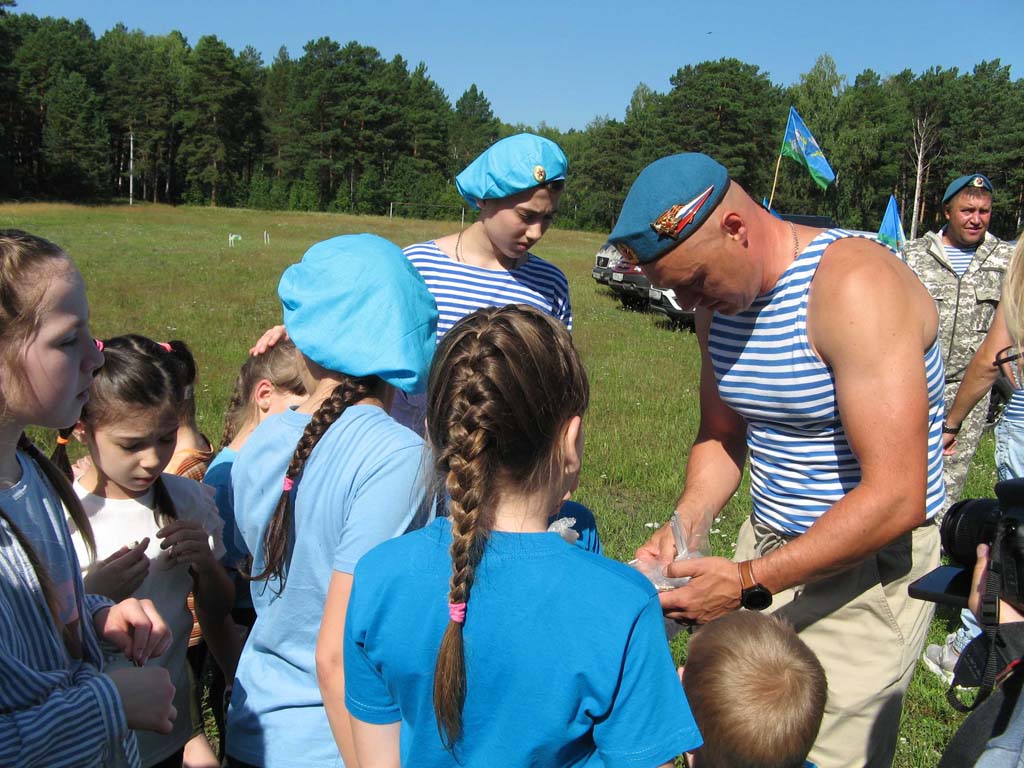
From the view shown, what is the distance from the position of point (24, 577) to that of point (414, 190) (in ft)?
244

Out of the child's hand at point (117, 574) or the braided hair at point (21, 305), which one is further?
the child's hand at point (117, 574)

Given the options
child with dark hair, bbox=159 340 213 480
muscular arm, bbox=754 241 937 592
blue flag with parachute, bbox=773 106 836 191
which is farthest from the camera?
blue flag with parachute, bbox=773 106 836 191

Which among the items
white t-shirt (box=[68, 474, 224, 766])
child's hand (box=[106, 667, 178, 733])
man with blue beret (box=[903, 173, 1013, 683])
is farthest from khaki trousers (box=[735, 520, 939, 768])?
man with blue beret (box=[903, 173, 1013, 683])

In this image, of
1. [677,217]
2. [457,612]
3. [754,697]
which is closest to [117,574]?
[457,612]

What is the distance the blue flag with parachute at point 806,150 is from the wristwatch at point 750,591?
11586 millimetres

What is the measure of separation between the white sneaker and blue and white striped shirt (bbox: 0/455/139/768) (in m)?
3.85

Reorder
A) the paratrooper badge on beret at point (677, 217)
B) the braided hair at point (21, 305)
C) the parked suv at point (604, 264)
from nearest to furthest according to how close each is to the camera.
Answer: the braided hair at point (21, 305) < the paratrooper badge on beret at point (677, 217) < the parked suv at point (604, 264)

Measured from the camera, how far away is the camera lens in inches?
65.2

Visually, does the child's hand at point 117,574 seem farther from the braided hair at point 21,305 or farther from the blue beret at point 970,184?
the blue beret at point 970,184

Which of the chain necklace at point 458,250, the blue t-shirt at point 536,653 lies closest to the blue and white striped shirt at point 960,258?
the chain necklace at point 458,250

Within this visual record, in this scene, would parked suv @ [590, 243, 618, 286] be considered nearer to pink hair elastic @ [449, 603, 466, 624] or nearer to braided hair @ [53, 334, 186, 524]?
braided hair @ [53, 334, 186, 524]

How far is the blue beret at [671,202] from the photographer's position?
2.26 metres

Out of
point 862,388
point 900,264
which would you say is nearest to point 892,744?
point 862,388

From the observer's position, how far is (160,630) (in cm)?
197
